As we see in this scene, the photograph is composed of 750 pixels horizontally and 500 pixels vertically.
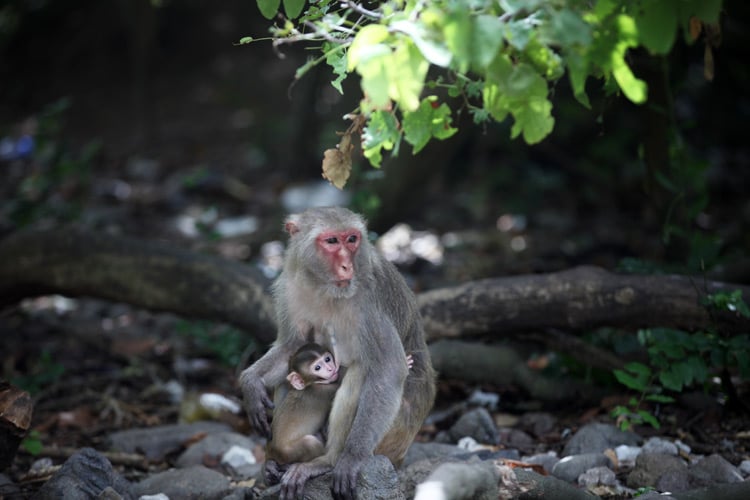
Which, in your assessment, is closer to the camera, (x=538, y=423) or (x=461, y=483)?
(x=461, y=483)

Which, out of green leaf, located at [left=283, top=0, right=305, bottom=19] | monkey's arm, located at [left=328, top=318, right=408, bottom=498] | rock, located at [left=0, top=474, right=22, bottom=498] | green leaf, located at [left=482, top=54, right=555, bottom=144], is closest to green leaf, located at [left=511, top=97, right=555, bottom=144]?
green leaf, located at [left=482, top=54, right=555, bottom=144]

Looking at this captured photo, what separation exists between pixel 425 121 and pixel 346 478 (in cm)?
172

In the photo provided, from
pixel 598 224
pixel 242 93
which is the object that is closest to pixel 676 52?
pixel 598 224

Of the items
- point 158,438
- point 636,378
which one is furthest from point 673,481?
Result: point 158,438

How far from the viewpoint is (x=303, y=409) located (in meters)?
4.76

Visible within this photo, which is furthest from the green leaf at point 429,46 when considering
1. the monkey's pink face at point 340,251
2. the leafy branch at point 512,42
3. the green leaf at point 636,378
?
the green leaf at point 636,378

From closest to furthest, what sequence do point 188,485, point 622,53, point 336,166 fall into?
point 622,53 < point 336,166 < point 188,485

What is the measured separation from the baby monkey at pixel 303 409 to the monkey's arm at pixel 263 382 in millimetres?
67

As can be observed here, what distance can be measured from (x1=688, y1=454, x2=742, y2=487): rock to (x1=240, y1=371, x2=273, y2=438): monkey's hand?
224cm

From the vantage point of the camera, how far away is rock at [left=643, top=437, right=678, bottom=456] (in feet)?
17.3

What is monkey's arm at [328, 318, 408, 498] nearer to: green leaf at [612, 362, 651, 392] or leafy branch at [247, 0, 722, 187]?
leafy branch at [247, 0, 722, 187]

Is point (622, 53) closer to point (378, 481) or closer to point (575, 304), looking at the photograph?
point (378, 481)

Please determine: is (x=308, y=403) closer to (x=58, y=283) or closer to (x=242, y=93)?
(x=58, y=283)

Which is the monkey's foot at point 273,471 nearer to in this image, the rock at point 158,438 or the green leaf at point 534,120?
the rock at point 158,438
